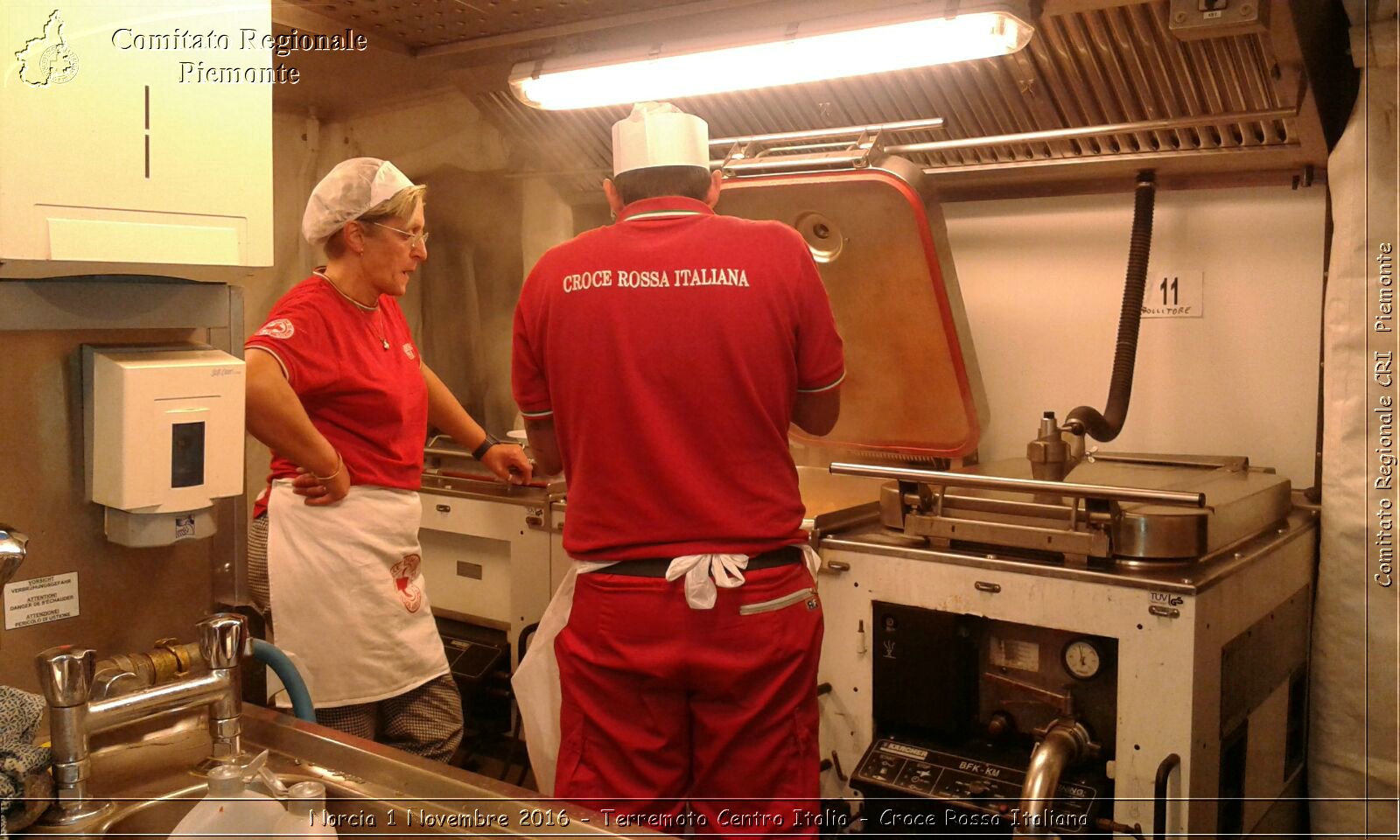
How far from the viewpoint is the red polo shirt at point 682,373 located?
1.55m

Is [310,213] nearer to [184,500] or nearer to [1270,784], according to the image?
[184,500]

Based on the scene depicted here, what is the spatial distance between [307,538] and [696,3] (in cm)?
120

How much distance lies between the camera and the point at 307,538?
190cm

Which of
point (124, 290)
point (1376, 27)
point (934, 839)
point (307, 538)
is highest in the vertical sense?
point (1376, 27)

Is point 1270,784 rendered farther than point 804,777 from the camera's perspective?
Yes

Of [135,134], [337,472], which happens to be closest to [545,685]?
[337,472]

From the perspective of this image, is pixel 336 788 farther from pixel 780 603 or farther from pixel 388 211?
pixel 388 211

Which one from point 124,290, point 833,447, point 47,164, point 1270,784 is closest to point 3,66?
point 47,164

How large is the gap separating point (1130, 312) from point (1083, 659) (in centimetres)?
82

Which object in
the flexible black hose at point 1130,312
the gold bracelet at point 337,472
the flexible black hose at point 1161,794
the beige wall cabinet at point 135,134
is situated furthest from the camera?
the flexible black hose at point 1130,312

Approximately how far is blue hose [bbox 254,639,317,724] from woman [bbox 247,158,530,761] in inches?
22.5

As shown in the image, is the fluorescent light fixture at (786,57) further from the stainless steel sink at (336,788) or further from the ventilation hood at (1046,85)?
the stainless steel sink at (336,788)

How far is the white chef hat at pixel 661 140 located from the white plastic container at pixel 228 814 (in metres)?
1.07

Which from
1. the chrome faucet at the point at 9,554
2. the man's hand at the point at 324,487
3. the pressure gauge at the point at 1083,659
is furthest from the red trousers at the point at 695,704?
the chrome faucet at the point at 9,554
